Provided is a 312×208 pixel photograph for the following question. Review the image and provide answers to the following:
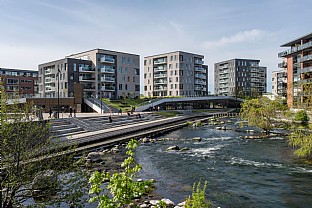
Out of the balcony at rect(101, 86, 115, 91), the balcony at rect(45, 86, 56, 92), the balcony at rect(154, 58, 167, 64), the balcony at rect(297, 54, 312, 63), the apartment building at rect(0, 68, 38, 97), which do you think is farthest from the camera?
the balcony at rect(154, 58, 167, 64)

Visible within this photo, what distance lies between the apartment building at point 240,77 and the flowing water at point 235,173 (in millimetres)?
108393

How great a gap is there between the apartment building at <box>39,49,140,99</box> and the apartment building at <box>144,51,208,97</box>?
19.1m

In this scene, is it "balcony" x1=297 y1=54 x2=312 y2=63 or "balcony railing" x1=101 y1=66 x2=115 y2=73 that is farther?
"balcony railing" x1=101 y1=66 x2=115 y2=73

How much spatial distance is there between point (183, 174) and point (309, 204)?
29.0ft

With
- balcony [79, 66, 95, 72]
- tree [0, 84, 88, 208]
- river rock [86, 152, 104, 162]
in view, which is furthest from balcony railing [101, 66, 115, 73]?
tree [0, 84, 88, 208]

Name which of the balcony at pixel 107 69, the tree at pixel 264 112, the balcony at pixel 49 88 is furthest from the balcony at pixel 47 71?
the tree at pixel 264 112

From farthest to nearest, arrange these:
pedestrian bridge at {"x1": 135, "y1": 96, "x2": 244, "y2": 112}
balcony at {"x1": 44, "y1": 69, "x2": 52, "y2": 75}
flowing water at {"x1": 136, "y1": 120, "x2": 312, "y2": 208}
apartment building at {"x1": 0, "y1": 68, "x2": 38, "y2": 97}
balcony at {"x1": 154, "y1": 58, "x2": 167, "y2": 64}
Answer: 1. balcony at {"x1": 154, "y1": 58, "x2": 167, "y2": 64}
2. apartment building at {"x1": 0, "y1": 68, "x2": 38, "y2": 97}
3. balcony at {"x1": 44, "y1": 69, "x2": 52, "y2": 75}
4. pedestrian bridge at {"x1": 135, "y1": 96, "x2": 244, "y2": 112}
5. flowing water at {"x1": 136, "y1": 120, "x2": 312, "y2": 208}

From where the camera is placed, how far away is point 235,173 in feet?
70.1

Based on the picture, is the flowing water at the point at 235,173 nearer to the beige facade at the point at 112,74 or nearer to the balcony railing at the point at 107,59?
the beige facade at the point at 112,74

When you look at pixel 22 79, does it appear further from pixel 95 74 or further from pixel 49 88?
pixel 95 74

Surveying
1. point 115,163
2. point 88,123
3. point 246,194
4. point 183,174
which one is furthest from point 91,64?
point 246,194

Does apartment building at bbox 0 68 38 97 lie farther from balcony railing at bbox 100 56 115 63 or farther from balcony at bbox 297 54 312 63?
balcony at bbox 297 54 312 63

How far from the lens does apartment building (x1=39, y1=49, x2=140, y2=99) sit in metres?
72.8

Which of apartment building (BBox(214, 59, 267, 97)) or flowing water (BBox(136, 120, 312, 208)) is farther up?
apartment building (BBox(214, 59, 267, 97))
